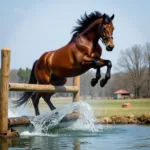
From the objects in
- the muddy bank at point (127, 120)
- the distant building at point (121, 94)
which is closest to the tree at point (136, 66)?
the distant building at point (121, 94)

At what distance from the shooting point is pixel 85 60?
783cm

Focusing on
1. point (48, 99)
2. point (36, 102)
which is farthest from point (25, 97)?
point (48, 99)

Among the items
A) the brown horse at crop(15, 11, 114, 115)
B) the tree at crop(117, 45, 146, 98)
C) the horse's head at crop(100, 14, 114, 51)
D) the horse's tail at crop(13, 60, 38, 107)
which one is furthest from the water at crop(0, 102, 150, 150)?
the tree at crop(117, 45, 146, 98)

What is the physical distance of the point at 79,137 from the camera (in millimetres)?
7383

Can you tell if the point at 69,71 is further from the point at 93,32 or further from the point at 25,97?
the point at 25,97

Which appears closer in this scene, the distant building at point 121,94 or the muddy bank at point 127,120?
the muddy bank at point 127,120

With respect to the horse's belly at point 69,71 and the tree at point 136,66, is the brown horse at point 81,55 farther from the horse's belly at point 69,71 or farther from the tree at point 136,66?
the tree at point 136,66

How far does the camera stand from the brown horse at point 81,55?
770cm

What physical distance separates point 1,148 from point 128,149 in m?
1.96

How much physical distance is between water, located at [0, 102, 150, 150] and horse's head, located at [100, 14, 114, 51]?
1.79 metres

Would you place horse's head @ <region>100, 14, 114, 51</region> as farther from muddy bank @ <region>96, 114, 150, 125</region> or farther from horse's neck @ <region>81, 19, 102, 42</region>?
muddy bank @ <region>96, 114, 150, 125</region>

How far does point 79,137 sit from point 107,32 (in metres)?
2.18

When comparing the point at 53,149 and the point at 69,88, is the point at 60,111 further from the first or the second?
the point at 53,149

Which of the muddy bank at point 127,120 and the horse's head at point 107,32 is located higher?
the horse's head at point 107,32
